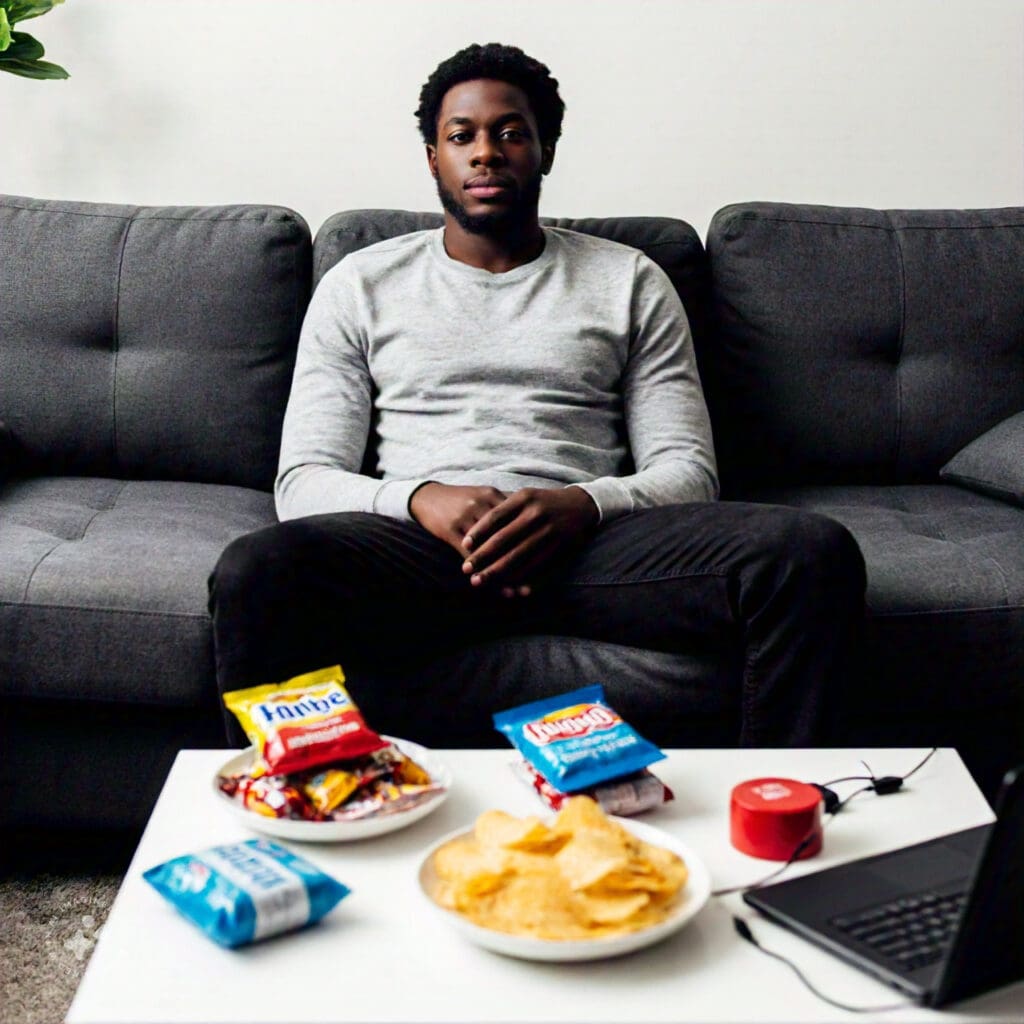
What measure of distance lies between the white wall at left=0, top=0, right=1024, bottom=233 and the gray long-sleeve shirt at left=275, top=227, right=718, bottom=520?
0.62 metres

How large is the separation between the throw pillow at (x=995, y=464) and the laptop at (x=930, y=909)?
106 cm

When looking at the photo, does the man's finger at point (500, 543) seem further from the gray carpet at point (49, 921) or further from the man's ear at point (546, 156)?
the man's ear at point (546, 156)

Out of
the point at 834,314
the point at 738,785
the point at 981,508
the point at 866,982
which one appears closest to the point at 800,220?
the point at 834,314

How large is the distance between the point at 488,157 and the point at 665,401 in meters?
0.45

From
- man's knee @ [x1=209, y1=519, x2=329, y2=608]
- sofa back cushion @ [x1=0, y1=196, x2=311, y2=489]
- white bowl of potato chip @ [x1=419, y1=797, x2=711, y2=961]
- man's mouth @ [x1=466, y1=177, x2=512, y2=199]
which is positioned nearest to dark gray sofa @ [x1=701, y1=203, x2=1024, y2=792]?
man's mouth @ [x1=466, y1=177, x2=512, y2=199]

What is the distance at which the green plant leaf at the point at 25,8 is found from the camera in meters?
2.19

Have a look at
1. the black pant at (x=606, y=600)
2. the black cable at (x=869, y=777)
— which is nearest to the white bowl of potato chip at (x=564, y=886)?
the black cable at (x=869, y=777)

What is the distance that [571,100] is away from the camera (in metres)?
2.52

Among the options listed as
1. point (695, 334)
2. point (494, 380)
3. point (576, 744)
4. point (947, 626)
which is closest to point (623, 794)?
point (576, 744)

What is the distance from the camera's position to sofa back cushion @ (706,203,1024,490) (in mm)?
2143

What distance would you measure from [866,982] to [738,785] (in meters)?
0.24

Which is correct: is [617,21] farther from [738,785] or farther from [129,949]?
[129,949]

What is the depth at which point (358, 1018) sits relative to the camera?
Result: 794mm

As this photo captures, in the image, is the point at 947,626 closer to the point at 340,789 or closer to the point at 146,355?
the point at 340,789
